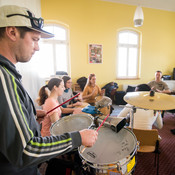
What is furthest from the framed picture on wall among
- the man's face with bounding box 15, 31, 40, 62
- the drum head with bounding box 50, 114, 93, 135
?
the man's face with bounding box 15, 31, 40, 62

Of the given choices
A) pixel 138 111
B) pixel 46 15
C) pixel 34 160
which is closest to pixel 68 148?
pixel 34 160

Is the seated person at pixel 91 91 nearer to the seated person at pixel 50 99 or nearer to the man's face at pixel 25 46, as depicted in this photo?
the seated person at pixel 50 99

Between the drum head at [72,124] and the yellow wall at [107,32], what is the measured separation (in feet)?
10.5

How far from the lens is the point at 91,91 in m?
2.69

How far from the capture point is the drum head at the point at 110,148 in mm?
789

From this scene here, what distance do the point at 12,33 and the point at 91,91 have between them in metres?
2.24

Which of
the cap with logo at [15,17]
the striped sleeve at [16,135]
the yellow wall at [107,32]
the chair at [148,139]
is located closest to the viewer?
the striped sleeve at [16,135]

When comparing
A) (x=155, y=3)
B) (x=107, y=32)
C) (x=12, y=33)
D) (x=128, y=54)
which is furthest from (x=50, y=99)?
(x=155, y=3)

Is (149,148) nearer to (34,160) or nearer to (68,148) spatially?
(68,148)

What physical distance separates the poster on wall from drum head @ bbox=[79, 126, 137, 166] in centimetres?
372

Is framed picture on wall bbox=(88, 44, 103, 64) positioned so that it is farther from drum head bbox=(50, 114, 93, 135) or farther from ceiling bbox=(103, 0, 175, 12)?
drum head bbox=(50, 114, 93, 135)

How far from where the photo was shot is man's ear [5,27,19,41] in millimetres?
516

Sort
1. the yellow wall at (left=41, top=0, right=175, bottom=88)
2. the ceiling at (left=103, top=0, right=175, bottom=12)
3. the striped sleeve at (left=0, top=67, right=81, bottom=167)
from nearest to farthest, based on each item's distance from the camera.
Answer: the striped sleeve at (left=0, top=67, right=81, bottom=167)
the yellow wall at (left=41, top=0, right=175, bottom=88)
the ceiling at (left=103, top=0, right=175, bottom=12)

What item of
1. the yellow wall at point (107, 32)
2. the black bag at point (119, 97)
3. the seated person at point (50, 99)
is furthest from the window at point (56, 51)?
the seated person at point (50, 99)
